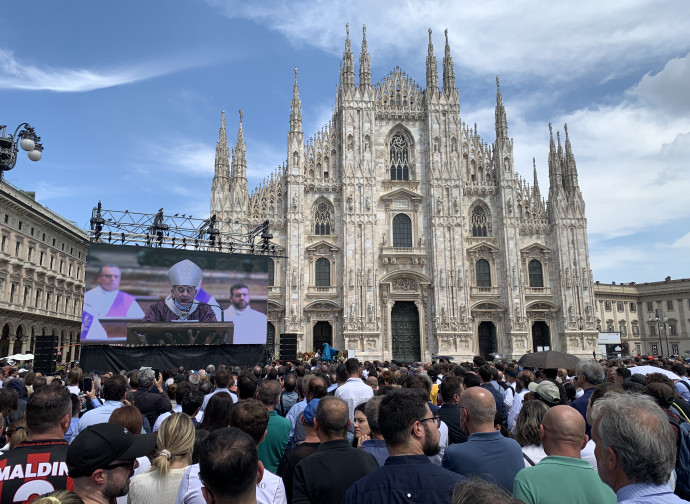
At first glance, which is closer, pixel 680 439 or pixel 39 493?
pixel 39 493

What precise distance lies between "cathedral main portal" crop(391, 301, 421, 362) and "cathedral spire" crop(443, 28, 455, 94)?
16.1m

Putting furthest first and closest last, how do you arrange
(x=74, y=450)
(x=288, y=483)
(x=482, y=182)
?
(x=482, y=182) → (x=288, y=483) → (x=74, y=450)

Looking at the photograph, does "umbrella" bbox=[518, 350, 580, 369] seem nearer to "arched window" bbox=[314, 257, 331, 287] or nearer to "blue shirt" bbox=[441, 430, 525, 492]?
"blue shirt" bbox=[441, 430, 525, 492]

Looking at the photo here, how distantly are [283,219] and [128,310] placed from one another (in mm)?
13073

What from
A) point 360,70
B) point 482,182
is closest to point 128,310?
point 360,70

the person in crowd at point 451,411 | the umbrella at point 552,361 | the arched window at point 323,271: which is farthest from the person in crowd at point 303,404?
the arched window at point 323,271

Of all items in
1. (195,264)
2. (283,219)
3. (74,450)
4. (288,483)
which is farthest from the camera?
(283,219)

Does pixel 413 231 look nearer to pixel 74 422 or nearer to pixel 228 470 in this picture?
pixel 74 422

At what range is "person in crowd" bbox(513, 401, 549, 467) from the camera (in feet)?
14.5

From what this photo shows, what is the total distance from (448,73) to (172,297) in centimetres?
2568

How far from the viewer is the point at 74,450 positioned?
322cm

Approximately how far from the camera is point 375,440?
458cm

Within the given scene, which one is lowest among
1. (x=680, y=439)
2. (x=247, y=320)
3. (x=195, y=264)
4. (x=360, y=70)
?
(x=680, y=439)

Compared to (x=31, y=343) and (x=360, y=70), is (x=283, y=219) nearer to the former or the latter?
(x=360, y=70)
